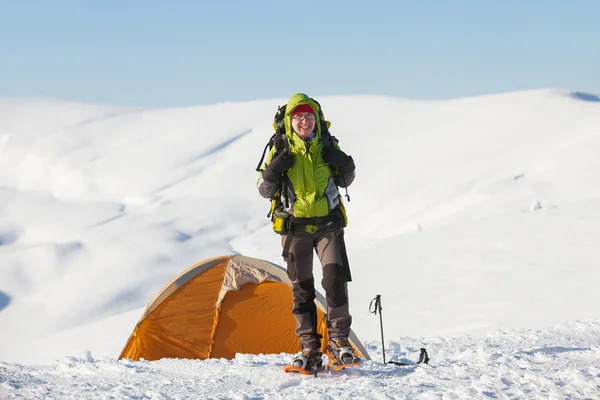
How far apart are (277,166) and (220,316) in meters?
3.52

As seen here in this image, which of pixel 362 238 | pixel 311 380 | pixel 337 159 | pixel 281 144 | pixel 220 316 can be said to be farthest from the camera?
pixel 362 238

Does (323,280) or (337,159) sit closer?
(337,159)

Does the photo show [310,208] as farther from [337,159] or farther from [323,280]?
[323,280]

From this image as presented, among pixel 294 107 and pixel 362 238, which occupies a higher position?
pixel 362 238

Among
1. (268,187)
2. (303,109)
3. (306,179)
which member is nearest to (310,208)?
(306,179)

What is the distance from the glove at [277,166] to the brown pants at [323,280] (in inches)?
17.6

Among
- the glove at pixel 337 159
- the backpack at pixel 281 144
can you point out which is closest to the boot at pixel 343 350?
the backpack at pixel 281 144

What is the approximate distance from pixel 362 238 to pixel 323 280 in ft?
88.2

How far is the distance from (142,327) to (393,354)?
9.43 feet

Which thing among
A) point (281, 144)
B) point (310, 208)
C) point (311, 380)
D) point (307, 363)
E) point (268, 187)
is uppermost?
point (281, 144)

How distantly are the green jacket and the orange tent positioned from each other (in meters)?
3.00

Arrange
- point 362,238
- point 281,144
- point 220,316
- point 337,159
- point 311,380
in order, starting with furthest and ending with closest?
1. point 362,238
2. point 220,316
3. point 281,144
4. point 337,159
5. point 311,380

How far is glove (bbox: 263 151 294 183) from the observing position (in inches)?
182

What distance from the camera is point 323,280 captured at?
15.9ft
